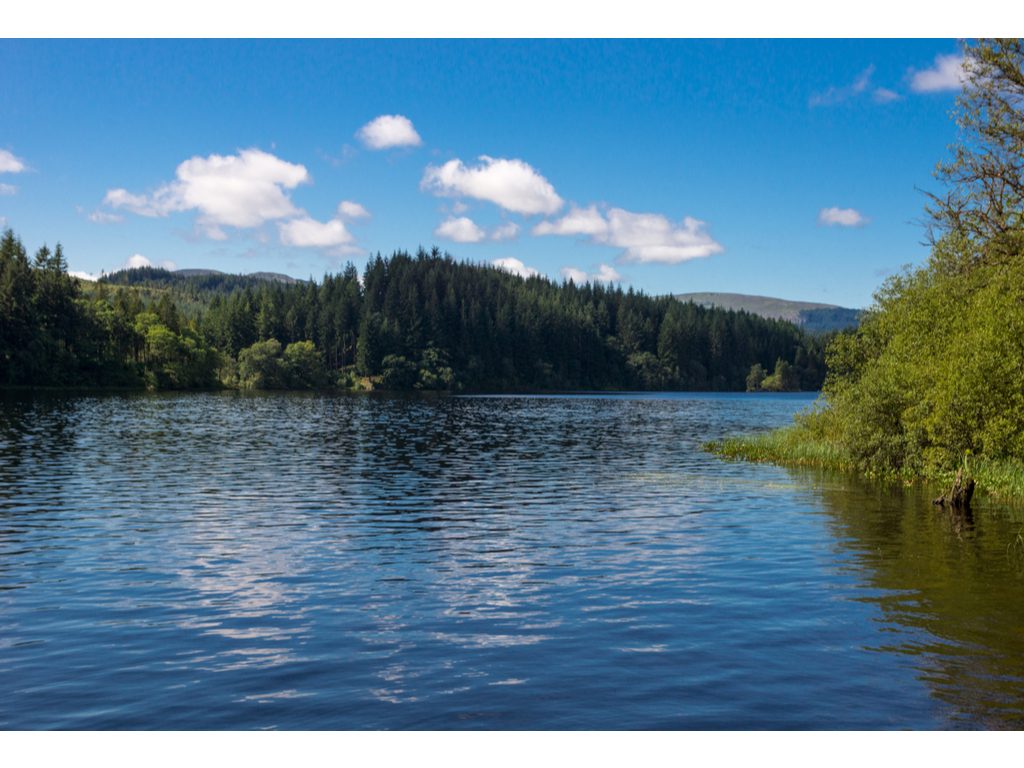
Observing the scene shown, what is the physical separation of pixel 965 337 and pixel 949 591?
20.5 m

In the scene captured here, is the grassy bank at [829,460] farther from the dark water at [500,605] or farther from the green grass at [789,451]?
the dark water at [500,605]

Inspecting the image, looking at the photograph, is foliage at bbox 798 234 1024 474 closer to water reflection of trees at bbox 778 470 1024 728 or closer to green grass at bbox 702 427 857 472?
green grass at bbox 702 427 857 472

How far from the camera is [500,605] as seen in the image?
61.9 ft

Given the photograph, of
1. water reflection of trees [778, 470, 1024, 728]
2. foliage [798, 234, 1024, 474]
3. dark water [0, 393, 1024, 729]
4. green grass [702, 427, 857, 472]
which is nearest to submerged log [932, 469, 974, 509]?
water reflection of trees [778, 470, 1024, 728]

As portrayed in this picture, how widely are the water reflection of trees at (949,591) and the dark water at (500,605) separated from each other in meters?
0.08

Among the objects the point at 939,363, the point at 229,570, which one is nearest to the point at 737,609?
the point at 229,570

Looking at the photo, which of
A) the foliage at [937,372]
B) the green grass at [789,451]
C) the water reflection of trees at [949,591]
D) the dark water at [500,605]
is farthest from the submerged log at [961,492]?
the green grass at [789,451]

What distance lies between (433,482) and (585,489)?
819cm

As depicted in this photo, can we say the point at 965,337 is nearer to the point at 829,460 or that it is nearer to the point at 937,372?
the point at 937,372

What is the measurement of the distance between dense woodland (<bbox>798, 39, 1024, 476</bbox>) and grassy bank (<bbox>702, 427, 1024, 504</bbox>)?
1.71 ft

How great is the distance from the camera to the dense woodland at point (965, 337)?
35.1 meters

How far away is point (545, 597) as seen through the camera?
1961 centimetres
